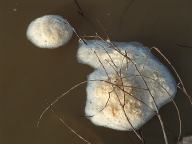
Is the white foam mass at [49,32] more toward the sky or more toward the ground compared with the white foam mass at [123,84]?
more toward the sky

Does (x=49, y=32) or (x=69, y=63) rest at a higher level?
(x=49, y=32)

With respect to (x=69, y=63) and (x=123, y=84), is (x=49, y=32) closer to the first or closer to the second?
(x=69, y=63)

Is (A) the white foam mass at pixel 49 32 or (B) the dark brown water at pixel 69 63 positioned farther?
(A) the white foam mass at pixel 49 32

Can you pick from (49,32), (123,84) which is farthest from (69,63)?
(123,84)

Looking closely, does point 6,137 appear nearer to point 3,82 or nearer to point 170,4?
point 3,82

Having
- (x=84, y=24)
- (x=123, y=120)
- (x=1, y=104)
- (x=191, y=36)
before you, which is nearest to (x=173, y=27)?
(x=191, y=36)

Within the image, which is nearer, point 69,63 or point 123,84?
point 123,84
